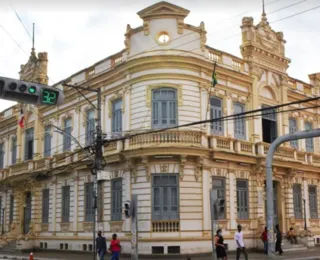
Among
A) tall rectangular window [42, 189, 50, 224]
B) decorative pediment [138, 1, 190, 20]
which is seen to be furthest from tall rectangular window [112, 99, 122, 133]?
tall rectangular window [42, 189, 50, 224]

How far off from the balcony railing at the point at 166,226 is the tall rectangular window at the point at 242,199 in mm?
5085

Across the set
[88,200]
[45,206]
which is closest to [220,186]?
[88,200]

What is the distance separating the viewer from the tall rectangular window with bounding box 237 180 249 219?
3098cm

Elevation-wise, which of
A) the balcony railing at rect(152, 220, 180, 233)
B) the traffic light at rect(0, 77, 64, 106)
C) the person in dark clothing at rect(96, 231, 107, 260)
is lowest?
the person in dark clothing at rect(96, 231, 107, 260)

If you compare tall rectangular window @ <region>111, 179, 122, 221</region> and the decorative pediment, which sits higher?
the decorative pediment

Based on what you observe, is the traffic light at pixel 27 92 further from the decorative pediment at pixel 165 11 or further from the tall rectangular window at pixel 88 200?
the tall rectangular window at pixel 88 200

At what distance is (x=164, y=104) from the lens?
28.9 m

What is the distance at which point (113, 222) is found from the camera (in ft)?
98.1

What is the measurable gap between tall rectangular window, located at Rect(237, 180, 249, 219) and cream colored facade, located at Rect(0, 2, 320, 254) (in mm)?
260

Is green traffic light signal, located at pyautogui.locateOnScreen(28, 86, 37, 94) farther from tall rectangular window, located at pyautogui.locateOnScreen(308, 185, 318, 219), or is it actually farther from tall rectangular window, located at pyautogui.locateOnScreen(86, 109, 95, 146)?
tall rectangular window, located at pyautogui.locateOnScreen(308, 185, 318, 219)

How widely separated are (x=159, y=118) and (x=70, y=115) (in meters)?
9.31

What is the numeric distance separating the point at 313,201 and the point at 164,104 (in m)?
15.2

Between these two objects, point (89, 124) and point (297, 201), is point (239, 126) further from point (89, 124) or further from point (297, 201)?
point (89, 124)

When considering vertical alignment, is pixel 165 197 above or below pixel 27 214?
above
